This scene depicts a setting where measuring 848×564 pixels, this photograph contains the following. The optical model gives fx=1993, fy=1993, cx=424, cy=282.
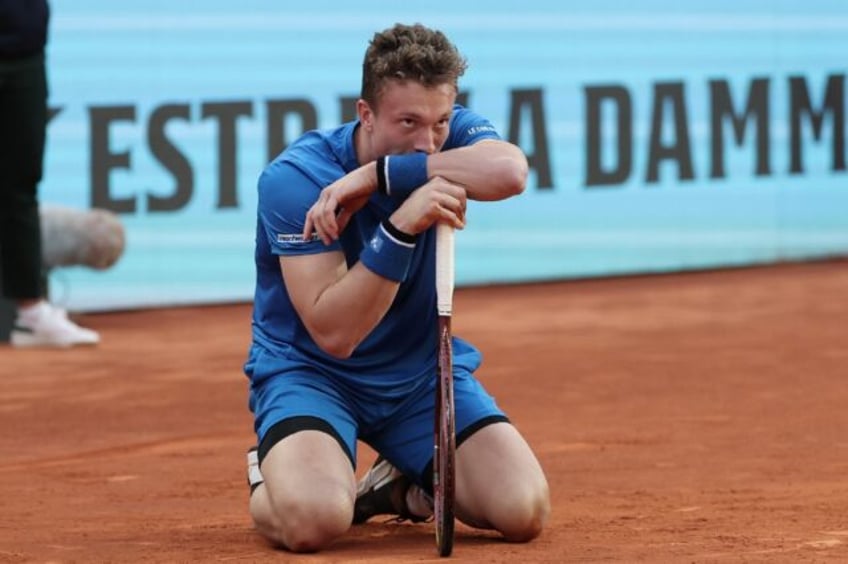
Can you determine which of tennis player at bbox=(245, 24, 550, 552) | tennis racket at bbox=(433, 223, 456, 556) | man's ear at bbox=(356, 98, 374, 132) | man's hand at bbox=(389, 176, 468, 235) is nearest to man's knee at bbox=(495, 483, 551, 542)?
tennis player at bbox=(245, 24, 550, 552)

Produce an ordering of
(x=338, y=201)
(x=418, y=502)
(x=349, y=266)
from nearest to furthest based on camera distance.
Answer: (x=338, y=201) → (x=349, y=266) → (x=418, y=502)

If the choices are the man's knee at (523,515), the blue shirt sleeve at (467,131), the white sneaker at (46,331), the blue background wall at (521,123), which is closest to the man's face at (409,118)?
the blue shirt sleeve at (467,131)

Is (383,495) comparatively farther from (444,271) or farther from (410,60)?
(410,60)

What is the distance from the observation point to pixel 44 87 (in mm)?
9070

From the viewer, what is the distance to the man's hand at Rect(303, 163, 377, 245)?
4.75 meters

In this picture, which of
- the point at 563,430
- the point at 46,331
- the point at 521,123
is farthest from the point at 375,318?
the point at 521,123

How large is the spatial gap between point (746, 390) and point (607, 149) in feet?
15.2

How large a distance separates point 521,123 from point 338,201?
731 centimetres

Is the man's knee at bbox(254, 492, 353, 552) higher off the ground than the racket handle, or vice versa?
the racket handle

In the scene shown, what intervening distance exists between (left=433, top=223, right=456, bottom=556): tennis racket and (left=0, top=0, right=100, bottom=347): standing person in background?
469 centimetres

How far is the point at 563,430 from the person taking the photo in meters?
6.99

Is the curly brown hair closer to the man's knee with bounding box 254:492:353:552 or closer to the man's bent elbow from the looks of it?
the man's bent elbow

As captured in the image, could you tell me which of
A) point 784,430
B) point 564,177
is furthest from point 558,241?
point 784,430

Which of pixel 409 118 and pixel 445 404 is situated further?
pixel 409 118
